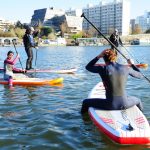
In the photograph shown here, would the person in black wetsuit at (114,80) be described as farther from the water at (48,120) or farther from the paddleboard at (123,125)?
the water at (48,120)

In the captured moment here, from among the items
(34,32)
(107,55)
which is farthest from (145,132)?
(34,32)

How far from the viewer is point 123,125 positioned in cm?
896

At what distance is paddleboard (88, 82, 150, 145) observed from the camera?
27.9 feet

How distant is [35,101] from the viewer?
46.6 ft

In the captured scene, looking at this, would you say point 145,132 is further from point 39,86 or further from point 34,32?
point 34,32

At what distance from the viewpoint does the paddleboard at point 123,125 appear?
27.9 feet

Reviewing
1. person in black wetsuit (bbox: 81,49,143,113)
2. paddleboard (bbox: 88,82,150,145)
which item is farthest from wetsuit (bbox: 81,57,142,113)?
paddleboard (bbox: 88,82,150,145)

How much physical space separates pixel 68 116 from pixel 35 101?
118 inches

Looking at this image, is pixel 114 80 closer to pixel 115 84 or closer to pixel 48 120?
pixel 115 84

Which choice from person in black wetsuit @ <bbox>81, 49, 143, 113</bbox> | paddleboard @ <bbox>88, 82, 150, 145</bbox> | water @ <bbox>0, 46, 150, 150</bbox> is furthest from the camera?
person in black wetsuit @ <bbox>81, 49, 143, 113</bbox>

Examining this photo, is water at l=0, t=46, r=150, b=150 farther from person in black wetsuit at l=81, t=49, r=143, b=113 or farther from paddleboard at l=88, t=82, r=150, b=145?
person in black wetsuit at l=81, t=49, r=143, b=113

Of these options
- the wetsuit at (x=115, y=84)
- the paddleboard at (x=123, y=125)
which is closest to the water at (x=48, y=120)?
the paddleboard at (x=123, y=125)

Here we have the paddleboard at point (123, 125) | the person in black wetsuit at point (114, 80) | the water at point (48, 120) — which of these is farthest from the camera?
the person in black wetsuit at point (114, 80)

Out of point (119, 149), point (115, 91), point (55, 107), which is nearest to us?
point (119, 149)
